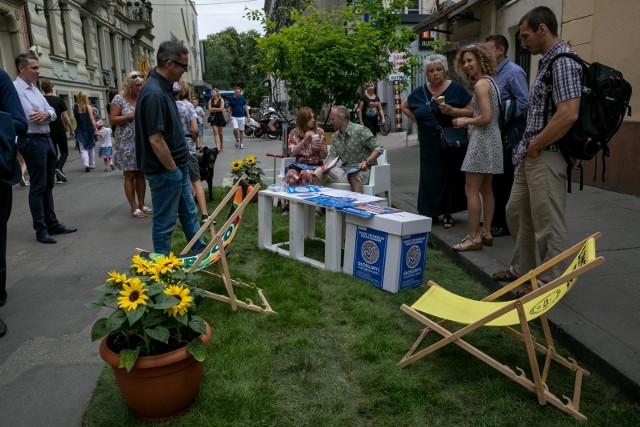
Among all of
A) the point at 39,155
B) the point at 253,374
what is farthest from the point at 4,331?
the point at 39,155

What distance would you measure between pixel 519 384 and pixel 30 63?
545 cm

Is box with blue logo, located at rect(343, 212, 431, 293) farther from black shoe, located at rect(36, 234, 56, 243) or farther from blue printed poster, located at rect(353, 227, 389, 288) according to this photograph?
black shoe, located at rect(36, 234, 56, 243)

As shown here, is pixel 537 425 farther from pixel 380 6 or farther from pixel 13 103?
pixel 380 6

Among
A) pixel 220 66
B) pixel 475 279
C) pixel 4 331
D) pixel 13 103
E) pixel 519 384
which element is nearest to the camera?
pixel 519 384

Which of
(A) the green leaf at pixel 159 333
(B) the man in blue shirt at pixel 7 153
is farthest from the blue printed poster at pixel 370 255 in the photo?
(B) the man in blue shirt at pixel 7 153

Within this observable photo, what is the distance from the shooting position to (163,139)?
3961 millimetres

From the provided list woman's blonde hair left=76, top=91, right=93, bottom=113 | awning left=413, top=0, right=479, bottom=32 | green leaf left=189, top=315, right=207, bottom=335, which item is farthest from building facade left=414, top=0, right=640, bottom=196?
woman's blonde hair left=76, top=91, right=93, bottom=113

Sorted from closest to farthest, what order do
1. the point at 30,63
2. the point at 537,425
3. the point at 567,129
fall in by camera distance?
the point at 537,425, the point at 567,129, the point at 30,63

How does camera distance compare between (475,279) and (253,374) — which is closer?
(253,374)

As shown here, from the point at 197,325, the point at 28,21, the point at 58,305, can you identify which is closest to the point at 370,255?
the point at 197,325

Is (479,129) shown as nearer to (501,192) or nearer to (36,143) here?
(501,192)

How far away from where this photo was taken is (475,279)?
177 inches

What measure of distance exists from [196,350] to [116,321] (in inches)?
15.3

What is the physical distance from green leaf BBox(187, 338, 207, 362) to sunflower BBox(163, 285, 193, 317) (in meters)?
0.16
